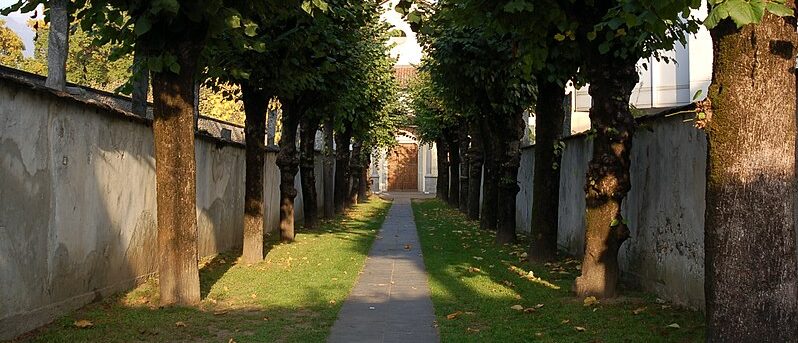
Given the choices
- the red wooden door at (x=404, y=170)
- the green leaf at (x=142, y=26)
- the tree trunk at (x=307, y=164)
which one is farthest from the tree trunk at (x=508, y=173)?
the red wooden door at (x=404, y=170)

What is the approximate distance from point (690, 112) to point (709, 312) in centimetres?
357

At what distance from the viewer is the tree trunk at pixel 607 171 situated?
8.71m

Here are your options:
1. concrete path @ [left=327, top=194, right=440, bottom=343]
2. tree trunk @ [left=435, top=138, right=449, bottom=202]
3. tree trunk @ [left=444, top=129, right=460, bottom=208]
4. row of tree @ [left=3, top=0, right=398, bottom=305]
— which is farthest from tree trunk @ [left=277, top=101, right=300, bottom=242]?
tree trunk @ [left=435, top=138, right=449, bottom=202]

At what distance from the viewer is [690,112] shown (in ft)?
26.0

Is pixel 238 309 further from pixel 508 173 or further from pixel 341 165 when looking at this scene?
pixel 341 165

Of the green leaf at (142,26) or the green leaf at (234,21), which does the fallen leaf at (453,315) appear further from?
the green leaf at (142,26)

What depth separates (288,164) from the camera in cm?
1590

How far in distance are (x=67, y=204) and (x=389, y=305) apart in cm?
366

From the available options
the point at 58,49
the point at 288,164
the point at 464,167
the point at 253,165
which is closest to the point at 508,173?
the point at 288,164

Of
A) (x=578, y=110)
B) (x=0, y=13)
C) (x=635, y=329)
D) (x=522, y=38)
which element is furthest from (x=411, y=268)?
(x=578, y=110)

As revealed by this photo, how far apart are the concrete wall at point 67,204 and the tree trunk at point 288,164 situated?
5574mm

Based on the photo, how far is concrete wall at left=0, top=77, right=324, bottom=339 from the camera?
6555 mm

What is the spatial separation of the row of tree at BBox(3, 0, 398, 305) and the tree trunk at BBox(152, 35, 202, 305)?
0.04 ft

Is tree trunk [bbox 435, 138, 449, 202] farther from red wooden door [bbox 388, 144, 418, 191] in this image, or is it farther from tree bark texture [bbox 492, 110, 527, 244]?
tree bark texture [bbox 492, 110, 527, 244]
